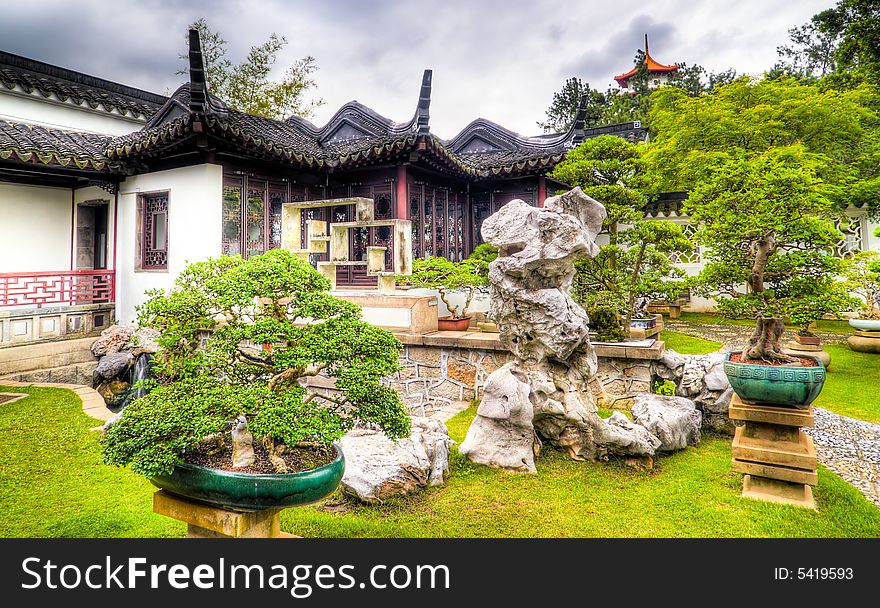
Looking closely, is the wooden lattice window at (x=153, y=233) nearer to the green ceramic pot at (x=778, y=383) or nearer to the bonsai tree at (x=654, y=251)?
the bonsai tree at (x=654, y=251)

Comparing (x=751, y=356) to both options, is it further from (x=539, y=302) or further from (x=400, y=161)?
(x=400, y=161)

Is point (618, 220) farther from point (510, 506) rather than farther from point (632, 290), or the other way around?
point (510, 506)

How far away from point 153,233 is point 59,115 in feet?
11.9

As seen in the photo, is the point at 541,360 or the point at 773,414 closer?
the point at 773,414

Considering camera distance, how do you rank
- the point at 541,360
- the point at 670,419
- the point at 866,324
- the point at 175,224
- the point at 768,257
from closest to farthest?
the point at 768,257 → the point at 541,360 → the point at 670,419 → the point at 175,224 → the point at 866,324

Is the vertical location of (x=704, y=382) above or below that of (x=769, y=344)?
below

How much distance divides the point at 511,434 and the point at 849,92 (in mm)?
10979

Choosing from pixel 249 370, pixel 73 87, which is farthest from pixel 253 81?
pixel 249 370

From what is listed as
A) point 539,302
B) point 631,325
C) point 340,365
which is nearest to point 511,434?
point 539,302

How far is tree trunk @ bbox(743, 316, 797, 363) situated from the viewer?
4.12m

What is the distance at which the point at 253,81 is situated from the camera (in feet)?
53.2

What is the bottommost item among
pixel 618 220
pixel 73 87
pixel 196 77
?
pixel 618 220

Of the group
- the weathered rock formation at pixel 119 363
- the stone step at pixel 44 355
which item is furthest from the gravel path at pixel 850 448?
the stone step at pixel 44 355

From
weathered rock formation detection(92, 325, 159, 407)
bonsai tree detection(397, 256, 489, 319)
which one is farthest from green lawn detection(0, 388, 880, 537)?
bonsai tree detection(397, 256, 489, 319)
